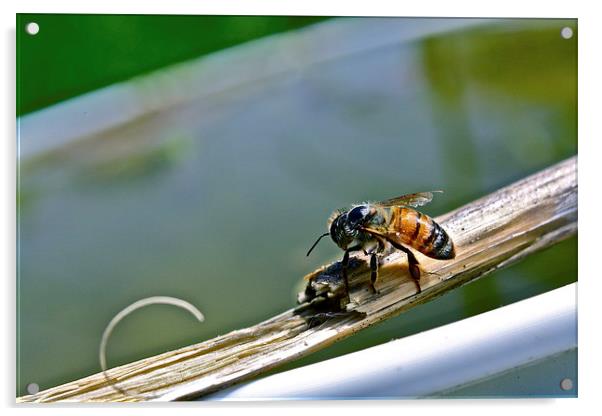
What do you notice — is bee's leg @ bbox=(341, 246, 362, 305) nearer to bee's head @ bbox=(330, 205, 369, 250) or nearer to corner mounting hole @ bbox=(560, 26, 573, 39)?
bee's head @ bbox=(330, 205, 369, 250)

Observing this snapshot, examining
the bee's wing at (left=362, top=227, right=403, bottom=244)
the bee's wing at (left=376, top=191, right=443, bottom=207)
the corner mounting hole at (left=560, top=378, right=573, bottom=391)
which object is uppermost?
the bee's wing at (left=376, top=191, right=443, bottom=207)

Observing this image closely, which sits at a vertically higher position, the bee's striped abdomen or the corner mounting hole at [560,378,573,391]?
the bee's striped abdomen

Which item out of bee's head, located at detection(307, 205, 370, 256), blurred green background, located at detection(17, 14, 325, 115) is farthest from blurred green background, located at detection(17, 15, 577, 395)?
bee's head, located at detection(307, 205, 370, 256)

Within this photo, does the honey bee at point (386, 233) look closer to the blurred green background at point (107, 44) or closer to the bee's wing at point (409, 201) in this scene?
the bee's wing at point (409, 201)

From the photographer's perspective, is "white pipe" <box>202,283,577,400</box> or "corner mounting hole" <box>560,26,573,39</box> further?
"corner mounting hole" <box>560,26,573,39</box>

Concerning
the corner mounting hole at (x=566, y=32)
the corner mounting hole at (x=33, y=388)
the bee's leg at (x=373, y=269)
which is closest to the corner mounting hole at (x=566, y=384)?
the bee's leg at (x=373, y=269)

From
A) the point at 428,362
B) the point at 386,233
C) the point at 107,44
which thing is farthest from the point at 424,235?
the point at 107,44
